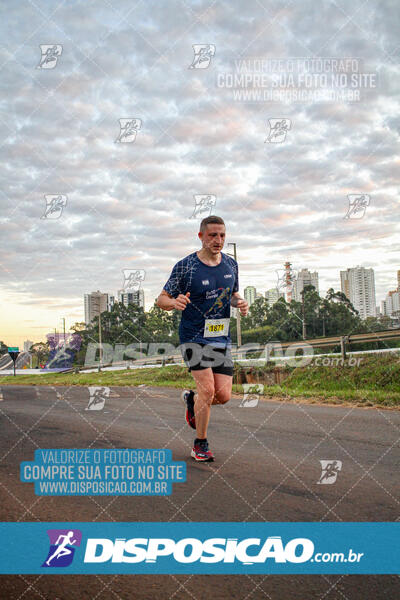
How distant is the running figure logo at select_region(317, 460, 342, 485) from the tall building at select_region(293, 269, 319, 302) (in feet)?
84.6

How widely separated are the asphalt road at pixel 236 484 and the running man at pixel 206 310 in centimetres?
67

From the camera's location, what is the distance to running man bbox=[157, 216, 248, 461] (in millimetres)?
4680

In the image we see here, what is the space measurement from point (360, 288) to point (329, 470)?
32.1m

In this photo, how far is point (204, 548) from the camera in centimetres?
292

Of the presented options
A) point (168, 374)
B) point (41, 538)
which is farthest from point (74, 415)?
point (168, 374)

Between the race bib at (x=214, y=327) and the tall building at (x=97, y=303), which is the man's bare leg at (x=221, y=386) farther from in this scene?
the tall building at (x=97, y=303)

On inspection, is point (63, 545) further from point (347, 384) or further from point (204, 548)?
point (347, 384)

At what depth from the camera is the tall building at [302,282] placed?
31255mm

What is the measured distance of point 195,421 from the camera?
5090mm

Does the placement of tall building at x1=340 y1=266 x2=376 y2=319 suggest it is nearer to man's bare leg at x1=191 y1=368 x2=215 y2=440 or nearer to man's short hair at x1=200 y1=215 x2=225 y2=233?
man's bare leg at x1=191 y1=368 x2=215 y2=440

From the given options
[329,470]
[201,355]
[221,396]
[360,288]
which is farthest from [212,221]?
[360,288]

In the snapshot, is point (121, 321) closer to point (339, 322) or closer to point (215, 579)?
point (339, 322)

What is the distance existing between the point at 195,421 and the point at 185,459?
430mm

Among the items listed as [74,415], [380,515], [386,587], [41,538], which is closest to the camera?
[386,587]
